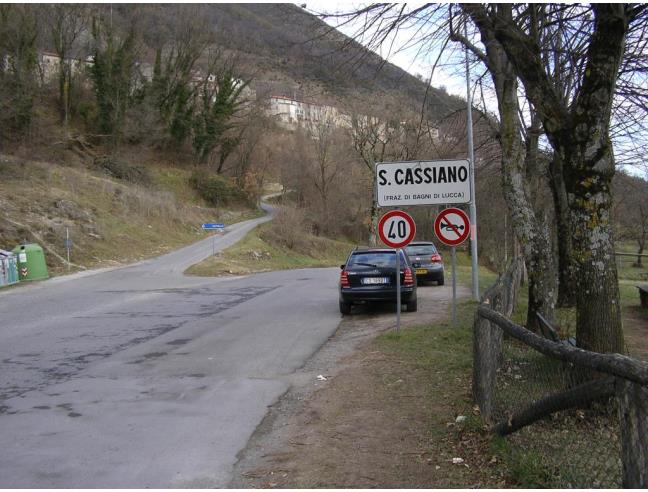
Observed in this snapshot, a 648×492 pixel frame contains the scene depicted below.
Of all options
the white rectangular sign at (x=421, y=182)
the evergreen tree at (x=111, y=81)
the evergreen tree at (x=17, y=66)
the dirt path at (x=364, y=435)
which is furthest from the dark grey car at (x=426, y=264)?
the evergreen tree at (x=111, y=81)

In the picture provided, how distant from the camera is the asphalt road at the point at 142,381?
4.82 m

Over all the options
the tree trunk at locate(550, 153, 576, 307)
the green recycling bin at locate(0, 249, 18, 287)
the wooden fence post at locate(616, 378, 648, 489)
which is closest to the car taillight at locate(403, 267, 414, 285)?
the tree trunk at locate(550, 153, 576, 307)

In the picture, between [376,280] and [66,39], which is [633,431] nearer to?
[376,280]

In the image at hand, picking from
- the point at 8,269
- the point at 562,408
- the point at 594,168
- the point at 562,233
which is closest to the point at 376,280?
the point at 562,233

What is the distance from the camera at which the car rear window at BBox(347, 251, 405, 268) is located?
1396 centimetres

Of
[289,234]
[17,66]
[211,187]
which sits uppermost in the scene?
[17,66]

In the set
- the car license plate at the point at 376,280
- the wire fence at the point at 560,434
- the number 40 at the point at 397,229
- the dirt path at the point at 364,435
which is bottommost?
the dirt path at the point at 364,435

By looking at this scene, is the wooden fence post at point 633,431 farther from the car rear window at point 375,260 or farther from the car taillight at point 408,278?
the car rear window at point 375,260

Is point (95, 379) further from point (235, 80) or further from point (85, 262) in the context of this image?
point (235, 80)

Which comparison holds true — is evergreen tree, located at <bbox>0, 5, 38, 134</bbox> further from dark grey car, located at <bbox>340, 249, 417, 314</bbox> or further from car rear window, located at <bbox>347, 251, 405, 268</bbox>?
dark grey car, located at <bbox>340, 249, 417, 314</bbox>

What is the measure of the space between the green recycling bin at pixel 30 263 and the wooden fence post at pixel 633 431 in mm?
24214

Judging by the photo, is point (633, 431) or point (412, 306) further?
point (412, 306)

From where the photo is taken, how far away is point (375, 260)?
14.1 m

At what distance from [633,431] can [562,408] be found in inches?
37.0
